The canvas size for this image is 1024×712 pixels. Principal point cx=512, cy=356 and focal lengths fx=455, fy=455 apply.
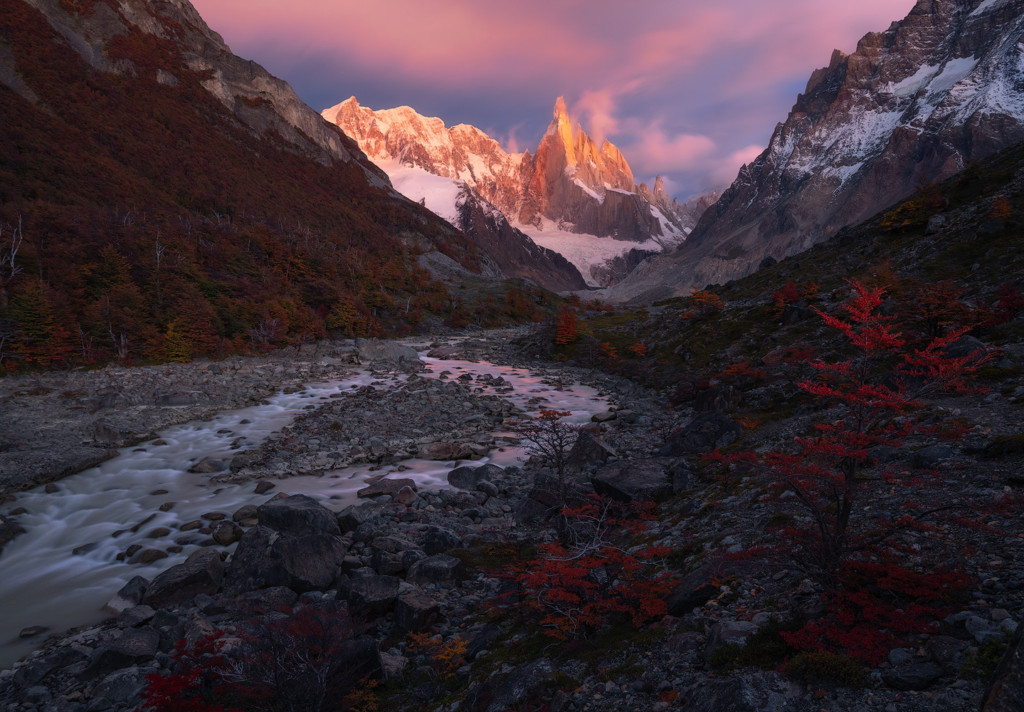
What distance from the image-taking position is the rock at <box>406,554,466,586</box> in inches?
449

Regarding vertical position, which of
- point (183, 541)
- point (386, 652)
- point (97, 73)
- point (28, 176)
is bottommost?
point (183, 541)

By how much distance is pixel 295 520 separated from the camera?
13273mm

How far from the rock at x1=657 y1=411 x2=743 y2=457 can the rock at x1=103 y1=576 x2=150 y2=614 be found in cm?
1665

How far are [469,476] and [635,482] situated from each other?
Result: 6.98 m

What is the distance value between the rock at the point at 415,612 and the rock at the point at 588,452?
10.2 meters

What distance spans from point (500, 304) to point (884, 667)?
93.4 m

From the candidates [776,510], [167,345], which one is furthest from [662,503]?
[167,345]

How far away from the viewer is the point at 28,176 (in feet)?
153

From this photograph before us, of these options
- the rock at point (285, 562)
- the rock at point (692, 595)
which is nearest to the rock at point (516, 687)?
the rock at point (692, 595)

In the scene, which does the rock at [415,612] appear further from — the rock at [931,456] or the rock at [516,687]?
the rock at [931,456]

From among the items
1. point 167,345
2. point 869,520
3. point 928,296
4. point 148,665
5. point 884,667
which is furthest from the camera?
point 167,345

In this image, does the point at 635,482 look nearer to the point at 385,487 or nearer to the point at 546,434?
the point at 546,434

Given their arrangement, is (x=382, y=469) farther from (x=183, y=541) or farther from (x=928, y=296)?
(x=928, y=296)

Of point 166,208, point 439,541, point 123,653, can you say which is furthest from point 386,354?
point 123,653
